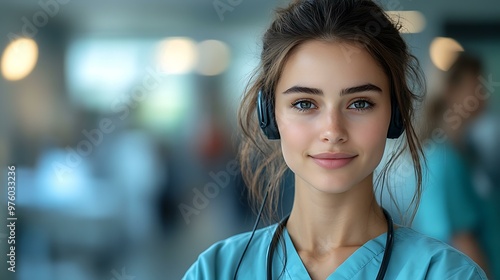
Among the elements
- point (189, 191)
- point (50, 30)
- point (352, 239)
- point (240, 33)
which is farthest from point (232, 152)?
point (352, 239)

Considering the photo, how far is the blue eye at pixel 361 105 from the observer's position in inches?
44.5

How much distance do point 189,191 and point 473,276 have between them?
223cm

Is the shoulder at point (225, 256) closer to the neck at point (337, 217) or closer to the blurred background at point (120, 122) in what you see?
the neck at point (337, 217)

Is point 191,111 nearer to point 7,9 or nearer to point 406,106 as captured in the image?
point 7,9

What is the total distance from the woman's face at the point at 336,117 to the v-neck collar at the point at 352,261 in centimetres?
13

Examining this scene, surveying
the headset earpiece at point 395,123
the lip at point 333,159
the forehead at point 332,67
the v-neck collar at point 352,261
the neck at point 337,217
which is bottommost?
the v-neck collar at point 352,261

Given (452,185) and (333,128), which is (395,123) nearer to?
(333,128)

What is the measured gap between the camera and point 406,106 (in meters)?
1.21

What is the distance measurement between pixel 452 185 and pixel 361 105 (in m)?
1.16

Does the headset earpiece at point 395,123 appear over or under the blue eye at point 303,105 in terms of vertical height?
under

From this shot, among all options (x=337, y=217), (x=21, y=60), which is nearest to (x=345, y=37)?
(x=337, y=217)

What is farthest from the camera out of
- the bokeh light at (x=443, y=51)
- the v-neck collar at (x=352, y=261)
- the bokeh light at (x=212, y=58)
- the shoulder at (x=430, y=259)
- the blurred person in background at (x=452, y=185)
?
the bokeh light at (x=212, y=58)

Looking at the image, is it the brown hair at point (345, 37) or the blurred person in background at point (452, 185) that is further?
the blurred person in background at point (452, 185)

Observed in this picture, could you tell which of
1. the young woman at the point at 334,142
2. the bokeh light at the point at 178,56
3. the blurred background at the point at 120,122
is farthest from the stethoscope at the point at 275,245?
the bokeh light at the point at 178,56
